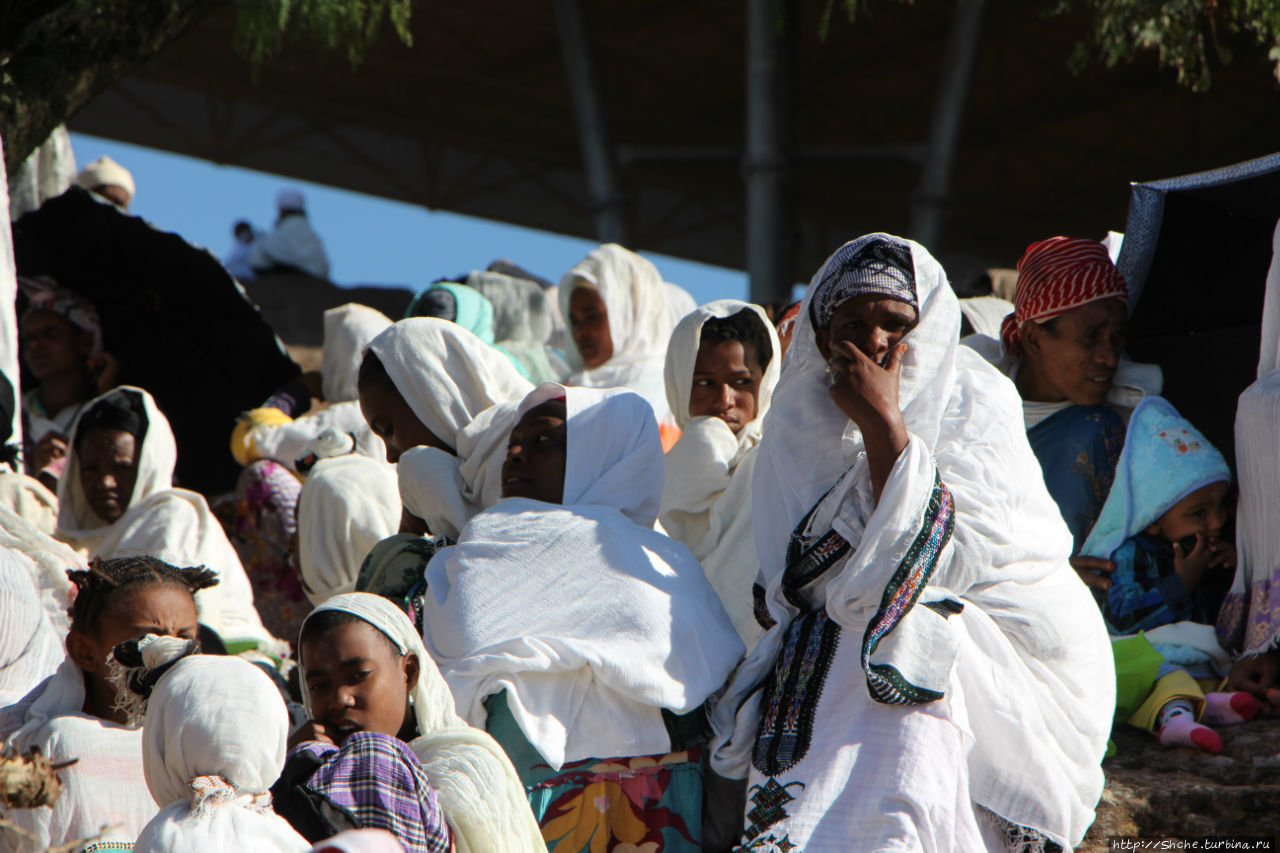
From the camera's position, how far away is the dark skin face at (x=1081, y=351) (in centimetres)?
455

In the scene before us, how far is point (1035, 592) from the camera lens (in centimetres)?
325

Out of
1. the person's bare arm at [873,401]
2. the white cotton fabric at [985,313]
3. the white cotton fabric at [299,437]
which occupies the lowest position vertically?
the white cotton fabric at [299,437]

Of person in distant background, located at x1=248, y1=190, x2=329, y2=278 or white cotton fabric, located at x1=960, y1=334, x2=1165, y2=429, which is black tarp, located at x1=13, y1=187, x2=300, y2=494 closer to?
white cotton fabric, located at x1=960, y1=334, x2=1165, y2=429

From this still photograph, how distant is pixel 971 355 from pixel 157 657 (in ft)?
6.95

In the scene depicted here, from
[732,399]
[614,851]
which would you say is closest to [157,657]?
[614,851]

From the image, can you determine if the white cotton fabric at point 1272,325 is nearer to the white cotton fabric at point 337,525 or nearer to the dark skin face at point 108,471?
the white cotton fabric at point 337,525

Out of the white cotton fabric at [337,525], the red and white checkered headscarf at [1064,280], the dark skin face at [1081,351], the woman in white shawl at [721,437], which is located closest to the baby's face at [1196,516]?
the dark skin face at [1081,351]

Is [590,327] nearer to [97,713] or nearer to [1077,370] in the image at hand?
[1077,370]

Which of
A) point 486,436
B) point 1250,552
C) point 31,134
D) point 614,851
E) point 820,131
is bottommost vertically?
point 614,851

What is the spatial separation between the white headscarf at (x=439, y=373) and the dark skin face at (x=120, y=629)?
44.1 inches

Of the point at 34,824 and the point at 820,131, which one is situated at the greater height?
the point at 820,131

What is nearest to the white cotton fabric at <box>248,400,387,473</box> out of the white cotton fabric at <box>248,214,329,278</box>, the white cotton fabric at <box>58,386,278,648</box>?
the white cotton fabric at <box>58,386,278,648</box>

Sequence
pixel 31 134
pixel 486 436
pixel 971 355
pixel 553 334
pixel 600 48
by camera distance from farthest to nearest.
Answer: pixel 600 48 < pixel 553 334 < pixel 31 134 < pixel 486 436 < pixel 971 355

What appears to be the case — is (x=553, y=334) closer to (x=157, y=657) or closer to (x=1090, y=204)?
(x=157, y=657)
